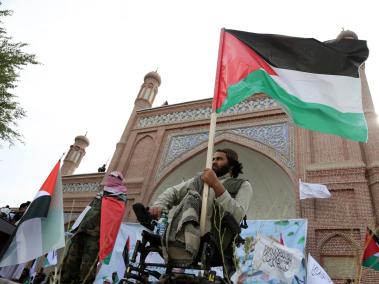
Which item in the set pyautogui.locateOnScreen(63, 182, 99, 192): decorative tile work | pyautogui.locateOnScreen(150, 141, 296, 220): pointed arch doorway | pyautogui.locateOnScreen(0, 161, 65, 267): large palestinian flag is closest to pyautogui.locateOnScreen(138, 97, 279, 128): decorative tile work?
pyautogui.locateOnScreen(150, 141, 296, 220): pointed arch doorway

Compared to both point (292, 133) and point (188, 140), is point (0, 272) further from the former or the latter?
point (292, 133)

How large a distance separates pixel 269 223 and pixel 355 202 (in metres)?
1.75

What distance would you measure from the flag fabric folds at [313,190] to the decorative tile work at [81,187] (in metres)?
6.83

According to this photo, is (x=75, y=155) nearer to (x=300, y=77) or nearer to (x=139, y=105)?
(x=139, y=105)

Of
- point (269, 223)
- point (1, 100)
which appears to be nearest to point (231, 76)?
point (269, 223)

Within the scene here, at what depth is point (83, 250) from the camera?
3.47 metres

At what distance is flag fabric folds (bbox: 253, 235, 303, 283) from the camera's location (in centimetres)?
519

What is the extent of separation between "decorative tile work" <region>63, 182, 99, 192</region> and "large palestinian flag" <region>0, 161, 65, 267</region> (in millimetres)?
8031

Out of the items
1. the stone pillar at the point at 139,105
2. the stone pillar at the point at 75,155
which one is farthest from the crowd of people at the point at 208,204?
the stone pillar at the point at 75,155

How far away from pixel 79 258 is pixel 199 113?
7085mm

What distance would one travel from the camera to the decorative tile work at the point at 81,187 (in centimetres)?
1094

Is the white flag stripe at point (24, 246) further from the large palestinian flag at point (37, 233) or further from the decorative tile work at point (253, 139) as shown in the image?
the decorative tile work at point (253, 139)

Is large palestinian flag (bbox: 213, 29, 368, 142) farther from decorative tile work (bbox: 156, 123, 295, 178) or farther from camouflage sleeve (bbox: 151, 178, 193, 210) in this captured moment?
decorative tile work (bbox: 156, 123, 295, 178)

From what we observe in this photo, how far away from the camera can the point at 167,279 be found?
1566mm
